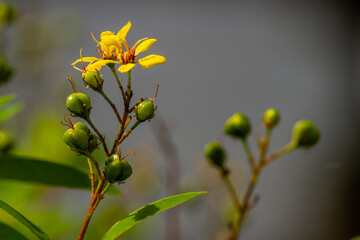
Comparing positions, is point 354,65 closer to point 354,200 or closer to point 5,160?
point 354,200

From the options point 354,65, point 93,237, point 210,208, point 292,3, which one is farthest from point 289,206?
point 93,237

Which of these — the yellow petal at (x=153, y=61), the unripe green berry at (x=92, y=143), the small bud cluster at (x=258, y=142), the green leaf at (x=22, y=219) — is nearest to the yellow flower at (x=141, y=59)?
the yellow petal at (x=153, y=61)

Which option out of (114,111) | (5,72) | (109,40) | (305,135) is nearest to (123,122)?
(114,111)

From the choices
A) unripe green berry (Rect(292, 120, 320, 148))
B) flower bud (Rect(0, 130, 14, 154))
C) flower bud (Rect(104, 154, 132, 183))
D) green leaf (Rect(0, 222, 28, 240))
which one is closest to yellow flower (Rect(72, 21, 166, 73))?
flower bud (Rect(104, 154, 132, 183))

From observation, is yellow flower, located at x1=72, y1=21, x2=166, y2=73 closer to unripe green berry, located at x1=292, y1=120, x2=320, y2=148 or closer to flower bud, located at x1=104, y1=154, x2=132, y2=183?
flower bud, located at x1=104, y1=154, x2=132, y2=183

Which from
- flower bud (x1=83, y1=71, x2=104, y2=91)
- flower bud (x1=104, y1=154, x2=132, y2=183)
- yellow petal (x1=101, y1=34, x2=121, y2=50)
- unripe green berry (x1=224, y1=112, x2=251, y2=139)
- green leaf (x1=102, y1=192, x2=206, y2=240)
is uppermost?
yellow petal (x1=101, y1=34, x2=121, y2=50)

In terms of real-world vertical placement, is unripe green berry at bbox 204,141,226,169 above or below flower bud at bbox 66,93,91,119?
below
